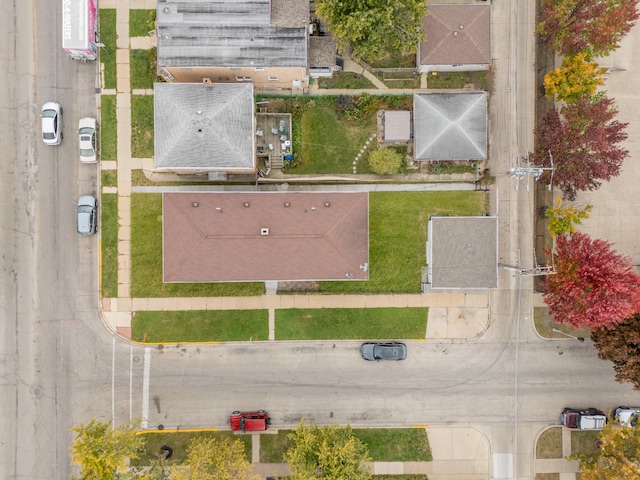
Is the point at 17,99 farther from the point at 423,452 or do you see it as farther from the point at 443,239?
the point at 423,452

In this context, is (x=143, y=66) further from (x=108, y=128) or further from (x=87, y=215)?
(x=87, y=215)

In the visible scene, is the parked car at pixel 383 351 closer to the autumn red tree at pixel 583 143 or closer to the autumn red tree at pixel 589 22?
the autumn red tree at pixel 583 143

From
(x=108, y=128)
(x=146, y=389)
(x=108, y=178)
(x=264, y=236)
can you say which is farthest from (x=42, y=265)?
(x=264, y=236)

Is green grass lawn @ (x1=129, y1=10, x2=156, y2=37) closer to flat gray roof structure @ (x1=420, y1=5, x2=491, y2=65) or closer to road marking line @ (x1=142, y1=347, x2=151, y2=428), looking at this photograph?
flat gray roof structure @ (x1=420, y1=5, x2=491, y2=65)

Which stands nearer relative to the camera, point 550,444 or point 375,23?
point 375,23

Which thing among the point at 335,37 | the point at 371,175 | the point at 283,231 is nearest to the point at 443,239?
the point at 371,175

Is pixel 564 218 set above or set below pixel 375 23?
below

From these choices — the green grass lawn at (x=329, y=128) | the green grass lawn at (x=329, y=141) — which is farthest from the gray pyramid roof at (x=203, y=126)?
the green grass lawn at (x=329, y=141)
